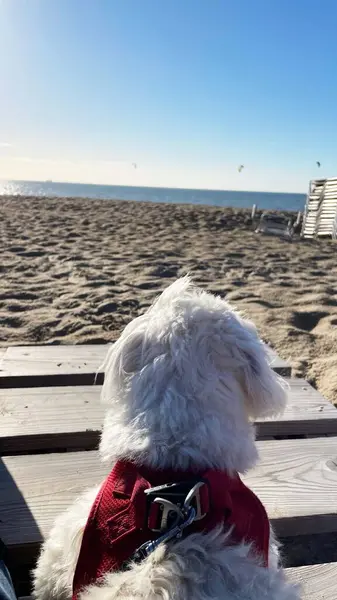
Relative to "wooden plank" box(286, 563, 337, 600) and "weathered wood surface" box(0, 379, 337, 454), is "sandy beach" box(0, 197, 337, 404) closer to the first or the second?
"weathered wood surface" box(0, 379, 337, 454)

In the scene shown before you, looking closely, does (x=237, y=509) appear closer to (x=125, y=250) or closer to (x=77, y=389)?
(x=77, y=389)

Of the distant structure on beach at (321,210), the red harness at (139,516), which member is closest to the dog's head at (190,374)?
the red harness at (139,516)

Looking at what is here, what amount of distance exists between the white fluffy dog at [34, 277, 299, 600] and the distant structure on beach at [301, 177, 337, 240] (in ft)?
48.3

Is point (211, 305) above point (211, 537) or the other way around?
above

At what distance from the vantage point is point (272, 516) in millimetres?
2285

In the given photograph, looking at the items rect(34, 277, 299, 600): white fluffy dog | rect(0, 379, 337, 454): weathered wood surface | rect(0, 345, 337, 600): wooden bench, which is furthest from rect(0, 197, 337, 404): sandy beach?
rect(34, 277, 299, 600): white fluffy dog

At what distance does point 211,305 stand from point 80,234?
10.0m

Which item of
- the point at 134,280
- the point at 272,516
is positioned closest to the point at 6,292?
the point at 134,280

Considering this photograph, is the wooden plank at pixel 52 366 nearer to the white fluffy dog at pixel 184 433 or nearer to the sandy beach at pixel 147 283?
the sandy beach at pixel 147 283

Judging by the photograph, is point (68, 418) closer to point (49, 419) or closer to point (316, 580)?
point (49, 419)

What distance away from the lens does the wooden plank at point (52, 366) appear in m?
3.54

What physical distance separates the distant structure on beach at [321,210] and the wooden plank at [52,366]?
517 inches

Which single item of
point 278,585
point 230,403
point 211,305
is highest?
point 211,305

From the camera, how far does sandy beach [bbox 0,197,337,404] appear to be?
15.8ft
